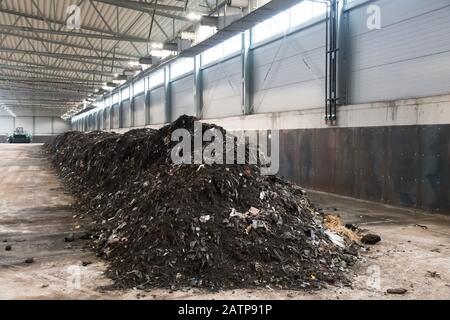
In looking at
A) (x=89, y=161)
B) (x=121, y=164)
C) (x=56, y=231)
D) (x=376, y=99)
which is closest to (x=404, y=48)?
(x=376, y=99)

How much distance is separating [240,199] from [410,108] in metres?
4.93

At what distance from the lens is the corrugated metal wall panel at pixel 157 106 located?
2638cm

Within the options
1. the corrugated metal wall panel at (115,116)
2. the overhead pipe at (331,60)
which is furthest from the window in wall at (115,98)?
the overhead pipe at (331,60)

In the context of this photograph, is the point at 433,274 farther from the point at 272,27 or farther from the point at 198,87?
the point at 198,87

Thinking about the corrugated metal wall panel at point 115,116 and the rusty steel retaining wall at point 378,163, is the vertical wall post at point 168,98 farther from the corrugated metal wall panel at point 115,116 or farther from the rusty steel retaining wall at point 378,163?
the corrugated metal wall panel at point 115,116

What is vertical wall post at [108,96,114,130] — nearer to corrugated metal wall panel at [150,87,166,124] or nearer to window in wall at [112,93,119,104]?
window in wall at [112,93,119,104]

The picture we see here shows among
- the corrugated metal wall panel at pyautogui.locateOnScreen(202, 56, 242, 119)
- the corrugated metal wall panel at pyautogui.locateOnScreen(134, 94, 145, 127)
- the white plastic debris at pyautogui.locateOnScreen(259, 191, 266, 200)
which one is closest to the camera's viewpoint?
the white plastic debris at pyautogui.locateOnScreen(259, 191, 266, 200)

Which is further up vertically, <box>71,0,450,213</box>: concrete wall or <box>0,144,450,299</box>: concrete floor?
<box>71,0,450,213</box>: concrete wall

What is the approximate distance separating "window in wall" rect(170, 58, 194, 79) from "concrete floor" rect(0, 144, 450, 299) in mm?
13353

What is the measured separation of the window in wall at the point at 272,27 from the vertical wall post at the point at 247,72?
442mm

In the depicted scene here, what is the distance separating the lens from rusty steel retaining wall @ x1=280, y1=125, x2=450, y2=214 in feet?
27.1

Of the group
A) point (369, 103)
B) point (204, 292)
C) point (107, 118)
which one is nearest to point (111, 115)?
point (107, 118)

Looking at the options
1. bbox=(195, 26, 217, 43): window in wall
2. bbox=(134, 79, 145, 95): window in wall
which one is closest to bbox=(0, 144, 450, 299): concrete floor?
bbox=(195, 26, 217, 43): window in wall

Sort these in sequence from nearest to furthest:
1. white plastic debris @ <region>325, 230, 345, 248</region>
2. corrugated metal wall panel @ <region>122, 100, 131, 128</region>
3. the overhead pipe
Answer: white plastic debris @ <region>325, 230, 345, 248</region>, the overhead pipe, corrugated metal wall panel @ <region>122, 100, 131, 128</region>
